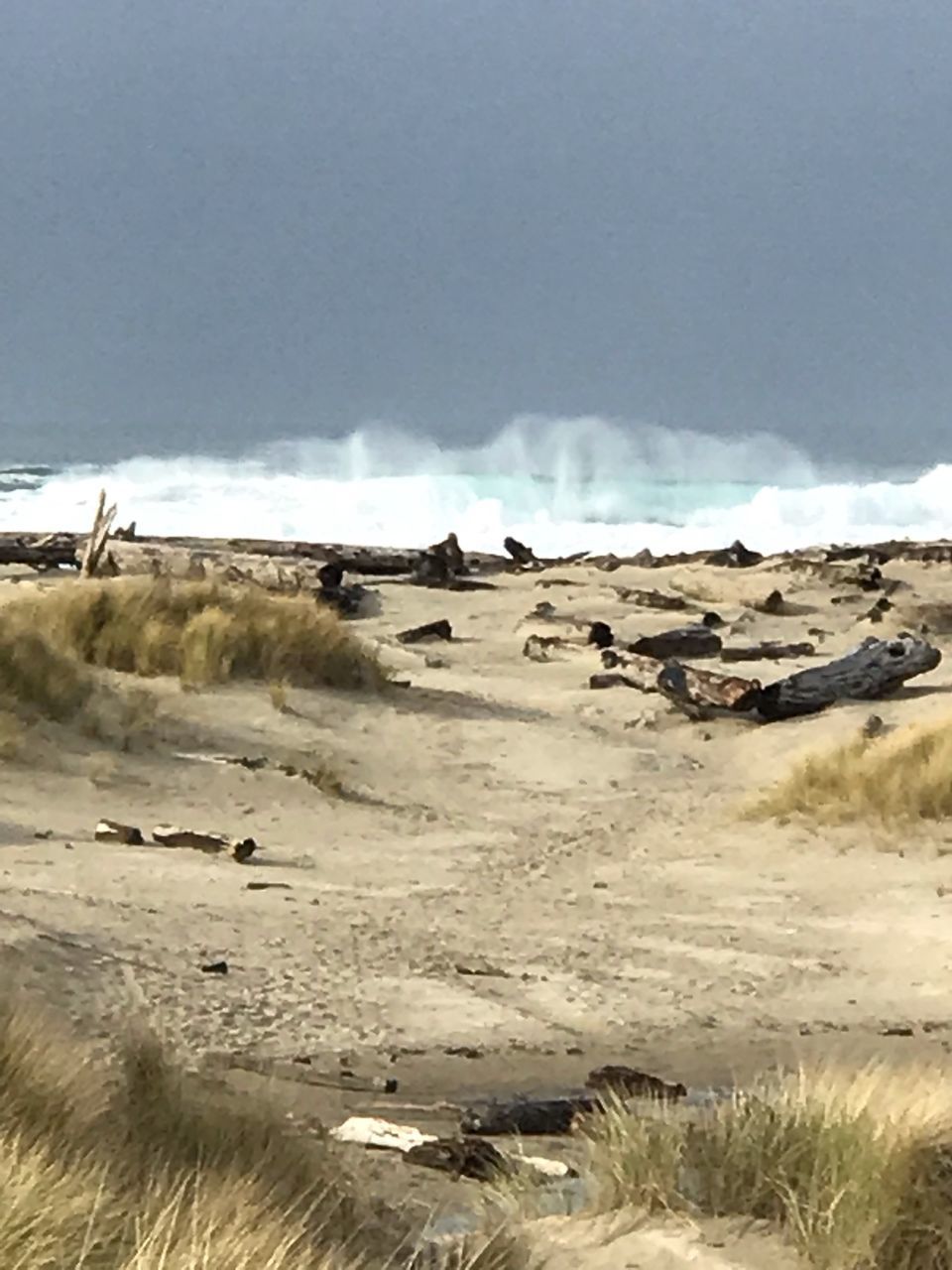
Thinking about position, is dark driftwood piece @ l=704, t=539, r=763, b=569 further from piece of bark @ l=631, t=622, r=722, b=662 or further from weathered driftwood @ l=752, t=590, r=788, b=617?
piece of bark @ l=631, t=622, r=722, b=662

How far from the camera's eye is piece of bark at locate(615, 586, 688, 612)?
1836cm

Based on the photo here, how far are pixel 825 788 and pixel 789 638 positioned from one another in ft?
24.1

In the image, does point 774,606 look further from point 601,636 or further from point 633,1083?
point 633,1083

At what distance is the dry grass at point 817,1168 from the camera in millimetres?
3320

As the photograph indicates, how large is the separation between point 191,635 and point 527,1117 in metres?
7.69

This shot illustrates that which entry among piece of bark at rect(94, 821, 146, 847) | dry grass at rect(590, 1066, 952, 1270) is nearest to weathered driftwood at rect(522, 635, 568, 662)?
piece of bark at rect(94, 821, 146, 847)

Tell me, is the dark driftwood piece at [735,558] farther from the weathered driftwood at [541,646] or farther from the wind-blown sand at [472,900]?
the wind-blown sand at [472,900]

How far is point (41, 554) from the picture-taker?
20.6 meters

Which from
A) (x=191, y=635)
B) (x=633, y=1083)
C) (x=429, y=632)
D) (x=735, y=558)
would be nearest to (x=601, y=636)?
(x=429, y=632)

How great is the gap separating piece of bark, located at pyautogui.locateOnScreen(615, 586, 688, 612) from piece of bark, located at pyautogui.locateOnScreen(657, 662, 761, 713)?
5.51 m

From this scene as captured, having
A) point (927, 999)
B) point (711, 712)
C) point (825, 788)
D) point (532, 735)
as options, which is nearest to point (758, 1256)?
point (927, 999)

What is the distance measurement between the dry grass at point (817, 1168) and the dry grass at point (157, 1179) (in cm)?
48

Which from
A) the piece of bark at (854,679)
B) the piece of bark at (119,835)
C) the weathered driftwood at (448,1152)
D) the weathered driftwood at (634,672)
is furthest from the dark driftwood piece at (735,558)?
the weathered driftwood at (448,1152)

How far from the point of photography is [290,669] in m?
12.0
